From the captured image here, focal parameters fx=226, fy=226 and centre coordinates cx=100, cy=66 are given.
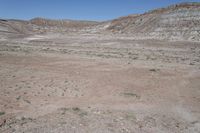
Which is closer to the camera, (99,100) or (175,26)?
(99,100)

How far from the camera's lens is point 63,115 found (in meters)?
8.02

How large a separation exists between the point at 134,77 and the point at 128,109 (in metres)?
5.50

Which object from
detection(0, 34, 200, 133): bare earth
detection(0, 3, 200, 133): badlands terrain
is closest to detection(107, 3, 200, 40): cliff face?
detection(0, 3, 200, 133): badlands terrain

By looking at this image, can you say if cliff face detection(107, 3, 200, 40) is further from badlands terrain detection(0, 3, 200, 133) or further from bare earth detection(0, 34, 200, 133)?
bare earth detection(0, 34, 200, 133)

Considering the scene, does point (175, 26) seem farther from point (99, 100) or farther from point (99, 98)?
point (99, 100)

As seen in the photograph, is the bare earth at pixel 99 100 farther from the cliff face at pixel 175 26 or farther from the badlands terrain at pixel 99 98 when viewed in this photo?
the cliff face at pixel 175 26

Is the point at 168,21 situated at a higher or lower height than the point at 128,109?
higher

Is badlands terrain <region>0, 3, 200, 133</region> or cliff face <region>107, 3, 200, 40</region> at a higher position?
cliff face <region>107, 3, 200, 40</region>

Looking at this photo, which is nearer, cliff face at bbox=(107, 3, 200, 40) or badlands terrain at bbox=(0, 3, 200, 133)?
badlands terrain at bbox=(0, 3, 200, 133)

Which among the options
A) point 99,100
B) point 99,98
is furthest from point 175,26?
point 99,100

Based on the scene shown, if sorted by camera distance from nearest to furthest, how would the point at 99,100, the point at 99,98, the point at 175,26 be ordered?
the point at 99,100, the point at 99,98, the point at 175,26

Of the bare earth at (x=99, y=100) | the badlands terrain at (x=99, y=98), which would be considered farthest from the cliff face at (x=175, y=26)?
the bare earth at (x=99, y=100)

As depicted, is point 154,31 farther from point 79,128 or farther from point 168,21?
point 79,128

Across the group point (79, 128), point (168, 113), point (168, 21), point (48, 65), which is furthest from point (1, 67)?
point (168, 21)
